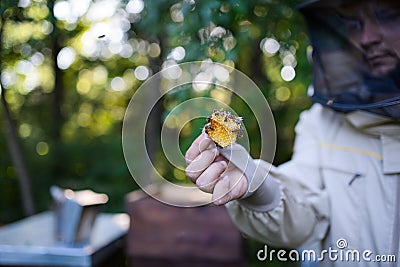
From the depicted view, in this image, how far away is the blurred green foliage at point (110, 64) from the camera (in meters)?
1.08

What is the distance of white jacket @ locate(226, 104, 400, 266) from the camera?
877 mm

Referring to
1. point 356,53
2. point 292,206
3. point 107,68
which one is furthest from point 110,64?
point 292,206

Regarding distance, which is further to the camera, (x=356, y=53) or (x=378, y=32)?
(x=356, y=53)

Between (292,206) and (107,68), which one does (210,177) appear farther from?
(107,68)

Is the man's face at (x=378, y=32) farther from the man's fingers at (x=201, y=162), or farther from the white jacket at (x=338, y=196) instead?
the man's fingers at (x=201, y=162)

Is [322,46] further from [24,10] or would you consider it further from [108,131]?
[108,131]

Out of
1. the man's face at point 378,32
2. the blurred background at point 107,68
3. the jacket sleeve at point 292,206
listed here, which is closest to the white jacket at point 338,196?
the jacket sleeve at point 292,206

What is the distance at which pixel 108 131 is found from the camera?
15.1 ft

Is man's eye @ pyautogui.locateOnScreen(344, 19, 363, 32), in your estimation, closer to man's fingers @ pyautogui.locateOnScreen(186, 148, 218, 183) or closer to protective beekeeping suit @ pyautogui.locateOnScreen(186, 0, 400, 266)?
protective beekeeping suit @ pyautogui.locateOnScreen(186, 0, 400, 266)

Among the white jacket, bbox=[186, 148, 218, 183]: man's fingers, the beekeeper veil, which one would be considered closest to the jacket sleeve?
the white jacket

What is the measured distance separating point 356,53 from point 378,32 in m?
0.11

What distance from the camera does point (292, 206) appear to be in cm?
94

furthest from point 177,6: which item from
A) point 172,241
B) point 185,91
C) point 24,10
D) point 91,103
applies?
point 91,103

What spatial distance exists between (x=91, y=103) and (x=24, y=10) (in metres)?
3.91
